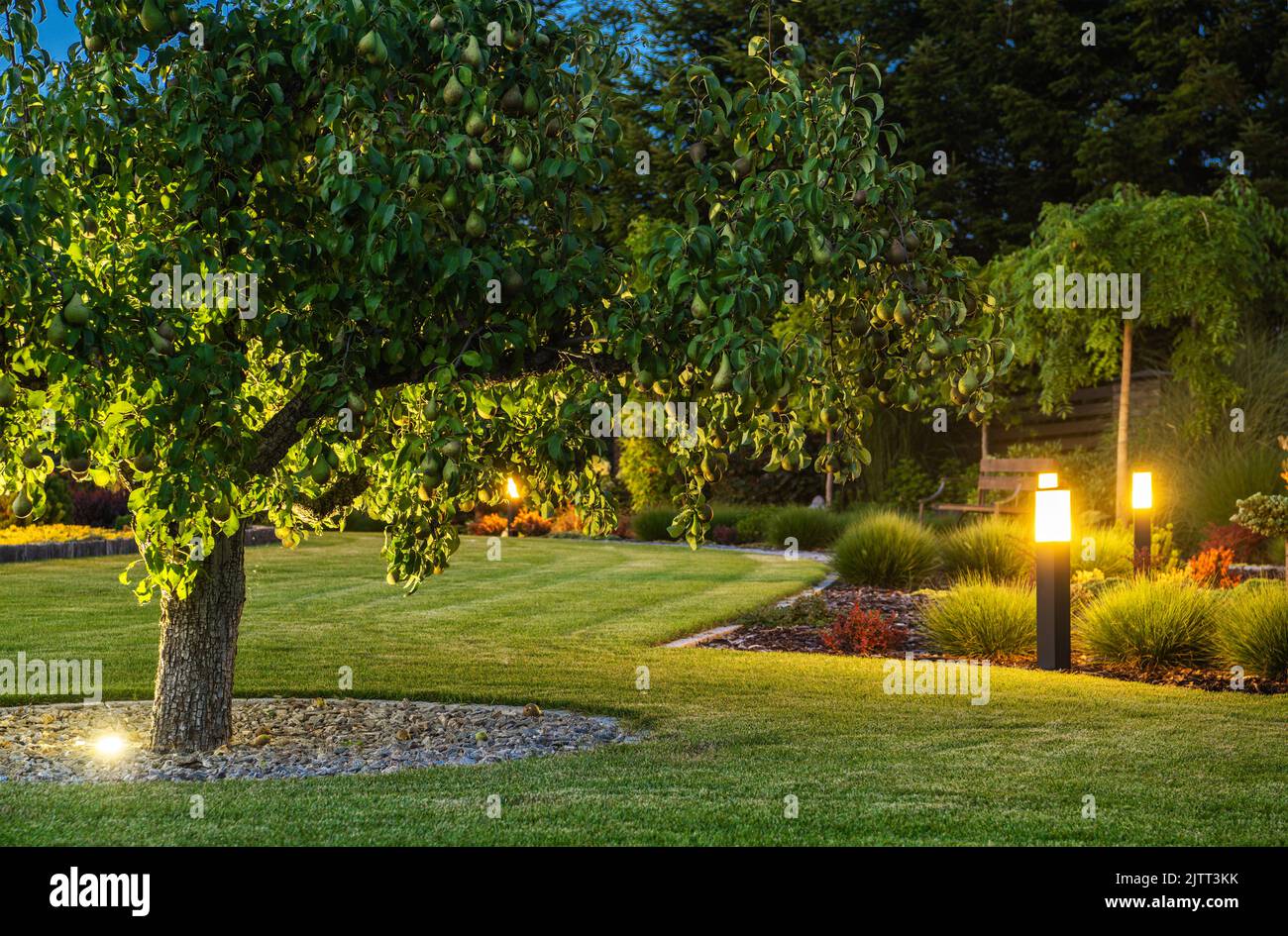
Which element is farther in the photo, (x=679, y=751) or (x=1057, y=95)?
(x=1057, y=95)

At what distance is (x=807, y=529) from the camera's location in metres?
20.1

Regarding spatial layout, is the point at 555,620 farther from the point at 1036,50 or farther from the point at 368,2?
the point at 1036,50

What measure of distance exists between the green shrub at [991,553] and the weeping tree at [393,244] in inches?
354

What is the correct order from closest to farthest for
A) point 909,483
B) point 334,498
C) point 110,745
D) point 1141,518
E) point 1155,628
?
point 110,745
point 334,498
point 1155,628
point 1141,518
point 909,483

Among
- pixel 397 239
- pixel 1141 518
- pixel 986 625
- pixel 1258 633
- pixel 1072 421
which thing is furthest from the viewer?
pixel 1072 421

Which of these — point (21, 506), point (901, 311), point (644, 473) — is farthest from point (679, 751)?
point (644, 473)

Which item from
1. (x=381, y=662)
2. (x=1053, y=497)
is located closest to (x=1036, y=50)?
(x=1053, y=497)

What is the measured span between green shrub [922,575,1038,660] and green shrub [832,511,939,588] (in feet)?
14.0

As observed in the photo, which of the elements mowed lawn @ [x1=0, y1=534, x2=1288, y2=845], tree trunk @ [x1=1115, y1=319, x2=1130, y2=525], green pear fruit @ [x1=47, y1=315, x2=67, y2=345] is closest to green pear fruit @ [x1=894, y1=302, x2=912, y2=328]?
mowed lawn @ [x1=0, y1=534, x2=1288, y2=845]

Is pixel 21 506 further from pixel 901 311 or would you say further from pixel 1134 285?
pixel 1134 285

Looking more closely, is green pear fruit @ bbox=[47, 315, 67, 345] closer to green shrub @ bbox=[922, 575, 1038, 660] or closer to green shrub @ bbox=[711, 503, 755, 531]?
green shrub @ bbox=[922, 575, 1038, 660]

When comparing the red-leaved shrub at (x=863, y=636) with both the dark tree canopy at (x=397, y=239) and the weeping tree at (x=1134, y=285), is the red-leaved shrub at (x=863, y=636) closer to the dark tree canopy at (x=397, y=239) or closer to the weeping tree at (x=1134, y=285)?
the dark tree canopy at (x=397, y=239)

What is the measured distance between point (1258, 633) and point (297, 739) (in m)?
6.33

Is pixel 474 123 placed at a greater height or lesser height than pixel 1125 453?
greater
